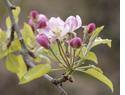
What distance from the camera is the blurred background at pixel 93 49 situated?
8.93 feet

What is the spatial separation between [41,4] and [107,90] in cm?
223

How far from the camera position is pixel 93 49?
3.78m

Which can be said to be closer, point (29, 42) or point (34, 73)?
point (34, 73)

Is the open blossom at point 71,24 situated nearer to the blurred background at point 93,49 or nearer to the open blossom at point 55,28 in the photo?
the open blossom at point 55,28

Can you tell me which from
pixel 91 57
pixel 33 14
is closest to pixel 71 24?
pixel 91 57

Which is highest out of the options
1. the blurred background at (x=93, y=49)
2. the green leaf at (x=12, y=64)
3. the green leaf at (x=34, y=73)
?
the green leaf at (x=34, y=73)

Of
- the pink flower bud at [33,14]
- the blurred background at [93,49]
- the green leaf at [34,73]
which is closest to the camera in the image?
the green leaf at [34,73]

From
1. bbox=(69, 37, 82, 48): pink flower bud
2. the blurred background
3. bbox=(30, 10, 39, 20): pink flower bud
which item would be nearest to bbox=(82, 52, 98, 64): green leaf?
bbox=(69, 37, 82, 48): pink flower bud

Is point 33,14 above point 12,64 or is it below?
above

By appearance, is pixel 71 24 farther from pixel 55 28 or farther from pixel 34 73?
pixel 34 73

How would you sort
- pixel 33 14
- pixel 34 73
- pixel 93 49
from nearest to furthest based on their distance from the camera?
pixel 34 73, pixel 33 14, pixel 93 49

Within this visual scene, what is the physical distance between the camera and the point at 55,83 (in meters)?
0.60

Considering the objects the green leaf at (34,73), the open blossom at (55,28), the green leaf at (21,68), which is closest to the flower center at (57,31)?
the open blossom at (55,28)

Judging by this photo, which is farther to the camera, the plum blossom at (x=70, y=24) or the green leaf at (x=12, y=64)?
the green leaf at (x=12, y=64)
